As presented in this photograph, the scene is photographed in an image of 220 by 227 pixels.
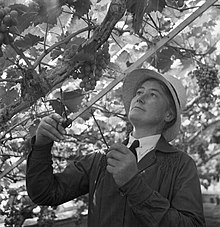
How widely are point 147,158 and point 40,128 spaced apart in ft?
1.48

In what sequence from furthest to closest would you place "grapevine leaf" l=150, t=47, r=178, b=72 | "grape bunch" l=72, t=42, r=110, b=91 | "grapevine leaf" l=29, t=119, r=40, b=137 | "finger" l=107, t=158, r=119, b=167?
"grapevine leaf" l=150, t=47, r=178, b=72 < "grapevine leaf" l=29, t=119, r=40, b=137 < "grape bunch" l=72, t=42, r=110, b=91 < "finger" l=107, t=158, r=119, b=167

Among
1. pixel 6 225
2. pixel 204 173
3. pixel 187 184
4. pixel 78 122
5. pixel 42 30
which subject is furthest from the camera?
pixel 204 173

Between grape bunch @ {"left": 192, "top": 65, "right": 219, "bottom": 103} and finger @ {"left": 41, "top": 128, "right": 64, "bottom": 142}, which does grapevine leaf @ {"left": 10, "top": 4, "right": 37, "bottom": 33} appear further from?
grape bunch @ {"left": 192, "top": 65, "right": 219, "bottom": 103}

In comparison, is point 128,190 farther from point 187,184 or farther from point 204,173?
point 204,173

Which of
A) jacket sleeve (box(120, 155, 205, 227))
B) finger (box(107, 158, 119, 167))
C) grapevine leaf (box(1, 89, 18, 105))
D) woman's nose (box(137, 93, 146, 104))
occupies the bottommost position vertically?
jacket sleeve (box(120, 155, 205, 227))

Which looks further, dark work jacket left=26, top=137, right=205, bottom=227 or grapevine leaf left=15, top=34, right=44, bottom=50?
grapevine leaf left=15, top=34, right=44, bottom=50

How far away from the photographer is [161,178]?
197cm

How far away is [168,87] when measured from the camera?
7.22 feet

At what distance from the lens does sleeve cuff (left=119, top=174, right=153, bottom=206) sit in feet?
5.52

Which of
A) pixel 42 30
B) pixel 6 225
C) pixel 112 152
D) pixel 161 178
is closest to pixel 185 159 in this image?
pixel 161 178

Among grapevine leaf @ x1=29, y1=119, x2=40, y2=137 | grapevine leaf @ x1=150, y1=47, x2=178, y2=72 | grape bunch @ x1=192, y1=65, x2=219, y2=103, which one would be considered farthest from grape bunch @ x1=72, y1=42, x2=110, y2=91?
grape bunch @ x1=192, y1=65, x2=219, y2=103

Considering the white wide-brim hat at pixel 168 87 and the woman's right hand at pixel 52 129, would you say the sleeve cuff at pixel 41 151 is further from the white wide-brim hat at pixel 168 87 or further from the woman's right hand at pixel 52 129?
the white wide-brim hat at pixel 168 87

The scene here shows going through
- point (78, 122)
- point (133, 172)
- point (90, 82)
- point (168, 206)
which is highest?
point (78, 122)

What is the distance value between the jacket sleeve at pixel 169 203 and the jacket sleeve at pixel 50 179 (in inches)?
16.2
